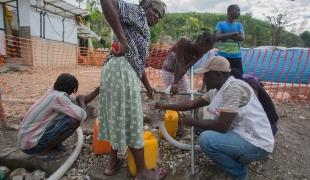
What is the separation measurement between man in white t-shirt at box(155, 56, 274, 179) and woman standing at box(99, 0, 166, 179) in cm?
55

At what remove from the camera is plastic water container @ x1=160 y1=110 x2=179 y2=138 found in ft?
11.1

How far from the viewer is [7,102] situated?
492 cm

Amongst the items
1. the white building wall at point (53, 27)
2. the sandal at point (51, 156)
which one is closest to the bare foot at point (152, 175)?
the sandal at point (51, 156)

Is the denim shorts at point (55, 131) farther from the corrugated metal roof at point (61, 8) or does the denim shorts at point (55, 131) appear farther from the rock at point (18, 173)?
the corrugated metal roof at point (61, 8)

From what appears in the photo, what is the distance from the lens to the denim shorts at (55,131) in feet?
9.59

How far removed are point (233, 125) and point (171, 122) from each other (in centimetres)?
93

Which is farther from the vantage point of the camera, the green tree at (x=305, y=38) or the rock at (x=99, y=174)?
the green tree at (x=305, y=38)

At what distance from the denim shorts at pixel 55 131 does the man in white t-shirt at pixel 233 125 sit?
3.97 feet

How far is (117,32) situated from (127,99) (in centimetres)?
55

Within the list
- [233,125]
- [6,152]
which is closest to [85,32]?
[6,152]

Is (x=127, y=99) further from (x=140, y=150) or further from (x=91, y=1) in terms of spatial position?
(x=91, y=1)

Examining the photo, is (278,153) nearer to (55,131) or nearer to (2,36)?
(55,131)

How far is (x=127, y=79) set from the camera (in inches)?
94.3

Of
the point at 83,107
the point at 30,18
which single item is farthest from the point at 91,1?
the point at 83,107
